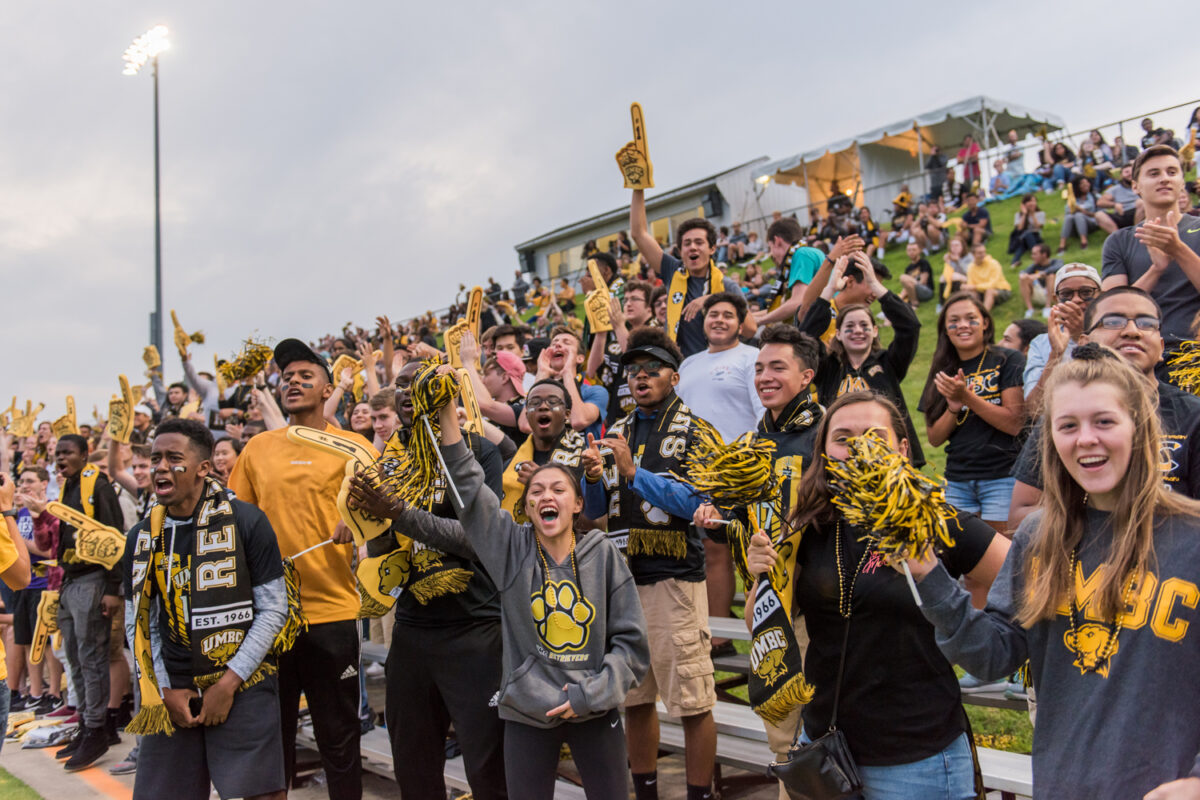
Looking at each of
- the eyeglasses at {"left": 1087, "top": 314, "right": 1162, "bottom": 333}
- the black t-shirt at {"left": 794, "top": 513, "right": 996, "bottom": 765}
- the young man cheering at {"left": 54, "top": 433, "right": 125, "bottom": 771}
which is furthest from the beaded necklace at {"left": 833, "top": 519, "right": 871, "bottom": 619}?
the young man cheering at {"left": 54, "top": 433, "right": 125, "bottom": 771}

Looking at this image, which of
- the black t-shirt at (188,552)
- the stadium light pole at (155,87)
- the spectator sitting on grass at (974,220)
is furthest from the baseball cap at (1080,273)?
the stadium light pole at (155,87)

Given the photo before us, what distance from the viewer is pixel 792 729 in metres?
3.60

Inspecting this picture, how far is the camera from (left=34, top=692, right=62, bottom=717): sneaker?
8461mm

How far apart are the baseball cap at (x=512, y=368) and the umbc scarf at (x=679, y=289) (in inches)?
44.9

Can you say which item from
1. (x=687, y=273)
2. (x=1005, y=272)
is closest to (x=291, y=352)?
(x=687, y=273)

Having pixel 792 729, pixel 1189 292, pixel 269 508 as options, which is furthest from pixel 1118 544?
pixel 269 508

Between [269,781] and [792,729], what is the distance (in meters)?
2.23

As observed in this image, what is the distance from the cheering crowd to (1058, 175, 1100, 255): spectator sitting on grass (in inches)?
359

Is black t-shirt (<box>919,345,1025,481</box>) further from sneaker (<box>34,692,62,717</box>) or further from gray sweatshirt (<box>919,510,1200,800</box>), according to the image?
sneaker (<box>34,692,62,717</box>)

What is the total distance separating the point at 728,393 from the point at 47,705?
7.41 m

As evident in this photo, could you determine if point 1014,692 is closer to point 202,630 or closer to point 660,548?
point 660,548

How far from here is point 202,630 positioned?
12.9 ft

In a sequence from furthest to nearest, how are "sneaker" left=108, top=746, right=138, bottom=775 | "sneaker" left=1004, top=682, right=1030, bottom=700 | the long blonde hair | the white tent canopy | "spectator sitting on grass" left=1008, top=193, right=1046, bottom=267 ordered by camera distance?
the white tent canopy
"spectator sitting on grass" left=1008, top=193, right=1046, bottom=267
"sneaker" left=108, top=746, right=138, bottom=775
"sneaker" left=1004, top=682, right=1030, bottom=700
the long blonde hair

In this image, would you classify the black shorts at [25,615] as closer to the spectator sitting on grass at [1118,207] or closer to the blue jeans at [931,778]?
the blue jeans at [931,778]
